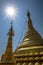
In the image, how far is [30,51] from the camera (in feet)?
46.7

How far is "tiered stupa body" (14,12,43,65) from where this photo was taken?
12953 millimetres

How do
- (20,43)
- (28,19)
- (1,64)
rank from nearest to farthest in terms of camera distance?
(1,64) → (20,43) → (28,19)

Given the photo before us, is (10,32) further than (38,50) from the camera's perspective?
No

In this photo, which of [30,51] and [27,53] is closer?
[27,53]

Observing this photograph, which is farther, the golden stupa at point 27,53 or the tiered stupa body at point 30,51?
the tiered stupa body at point 30,51

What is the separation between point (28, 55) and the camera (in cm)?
1351

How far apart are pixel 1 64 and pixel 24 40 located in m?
6.09

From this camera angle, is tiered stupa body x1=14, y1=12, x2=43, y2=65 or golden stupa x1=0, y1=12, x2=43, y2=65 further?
tiered stupa body x1=14, y1=12, x2=43, y2=65

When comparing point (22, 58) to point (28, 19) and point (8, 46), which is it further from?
point (28, 19)

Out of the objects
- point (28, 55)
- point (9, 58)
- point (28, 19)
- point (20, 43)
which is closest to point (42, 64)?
point (28, 55)

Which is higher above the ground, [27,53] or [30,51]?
[30,51]

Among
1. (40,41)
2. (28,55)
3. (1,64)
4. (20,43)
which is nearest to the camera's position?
(1,64)

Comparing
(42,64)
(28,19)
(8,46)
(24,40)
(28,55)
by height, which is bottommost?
(42,64)

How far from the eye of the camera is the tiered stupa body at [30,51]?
1295 centimetres
